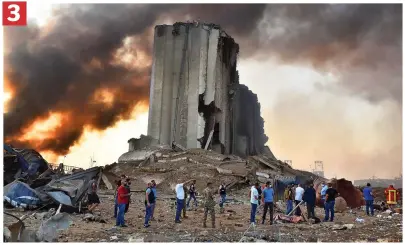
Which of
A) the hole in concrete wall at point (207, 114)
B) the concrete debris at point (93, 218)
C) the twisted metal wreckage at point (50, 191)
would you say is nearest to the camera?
the concrete debris at point (93, 218)

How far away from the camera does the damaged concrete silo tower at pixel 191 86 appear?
3516 centimetres

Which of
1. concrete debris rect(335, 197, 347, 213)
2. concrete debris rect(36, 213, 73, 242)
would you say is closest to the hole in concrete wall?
concrete debris rect(335, 197, 347, 213)

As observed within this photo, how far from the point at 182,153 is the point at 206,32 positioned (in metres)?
11.3

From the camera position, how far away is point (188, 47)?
36.4 metres

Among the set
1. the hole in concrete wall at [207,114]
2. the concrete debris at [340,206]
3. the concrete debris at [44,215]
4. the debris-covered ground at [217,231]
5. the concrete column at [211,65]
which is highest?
the concrete column at [211,65]

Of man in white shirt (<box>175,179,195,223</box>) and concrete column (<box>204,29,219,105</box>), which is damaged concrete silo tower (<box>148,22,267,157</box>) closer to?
concrete column (<box>204,29,219,105</box>)

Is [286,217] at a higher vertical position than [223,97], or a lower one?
lower

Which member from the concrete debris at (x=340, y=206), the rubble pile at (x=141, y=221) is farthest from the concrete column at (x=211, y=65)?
the concrete debris at (x=340, y=206)

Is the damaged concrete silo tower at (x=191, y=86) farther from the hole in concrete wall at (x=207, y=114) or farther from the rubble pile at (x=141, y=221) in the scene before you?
the rubble pile at (x=141, y=221)

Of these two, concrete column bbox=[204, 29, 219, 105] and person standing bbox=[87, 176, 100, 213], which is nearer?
person standing bbox=[87, 176, 100, 213]

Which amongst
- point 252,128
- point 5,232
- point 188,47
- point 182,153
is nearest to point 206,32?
point 188,47

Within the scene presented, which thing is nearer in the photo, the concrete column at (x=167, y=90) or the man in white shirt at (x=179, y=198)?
the man in white shirt at (x=179, y=198)

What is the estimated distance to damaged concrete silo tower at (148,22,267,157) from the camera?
35156 mm

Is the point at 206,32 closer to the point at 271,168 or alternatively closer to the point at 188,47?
the point at 188,47
